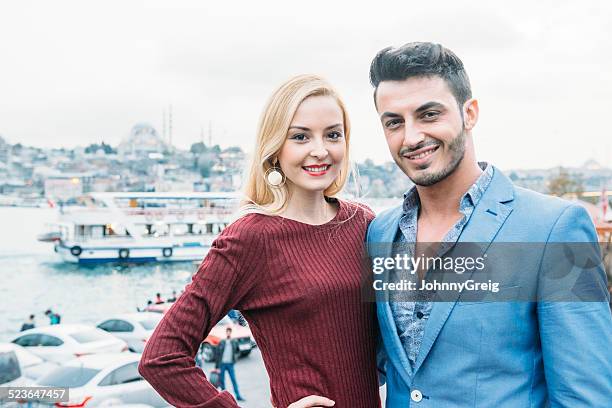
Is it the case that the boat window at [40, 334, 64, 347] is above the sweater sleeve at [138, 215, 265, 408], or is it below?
below

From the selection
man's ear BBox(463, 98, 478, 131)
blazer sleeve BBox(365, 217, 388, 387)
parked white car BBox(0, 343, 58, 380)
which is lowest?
parked white car BBox(0, 343, 58, 380)

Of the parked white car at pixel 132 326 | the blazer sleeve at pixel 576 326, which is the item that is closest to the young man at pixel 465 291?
the blazer sleeve at pixel 576 326

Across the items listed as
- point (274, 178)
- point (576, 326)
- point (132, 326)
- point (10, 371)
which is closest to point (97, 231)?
point (132, 326)

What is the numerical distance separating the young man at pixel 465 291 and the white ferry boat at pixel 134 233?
34.9 meters

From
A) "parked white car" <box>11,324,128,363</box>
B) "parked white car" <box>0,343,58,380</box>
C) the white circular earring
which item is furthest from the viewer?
"parked white car" <box>11,324,128,363</box>

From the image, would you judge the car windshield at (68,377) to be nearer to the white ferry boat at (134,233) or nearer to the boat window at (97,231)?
the white ferry boat at (134,233)

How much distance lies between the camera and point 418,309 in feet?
5.39

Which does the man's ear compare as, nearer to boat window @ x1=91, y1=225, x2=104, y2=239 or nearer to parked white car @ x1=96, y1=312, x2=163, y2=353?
parked white car @ x1=96, y1=312, x2=163, y2=353

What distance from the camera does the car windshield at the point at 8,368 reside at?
354 inches

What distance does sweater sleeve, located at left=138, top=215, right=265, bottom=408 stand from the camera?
5.41ft

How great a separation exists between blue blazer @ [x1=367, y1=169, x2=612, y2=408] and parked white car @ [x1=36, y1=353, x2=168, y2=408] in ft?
22.0

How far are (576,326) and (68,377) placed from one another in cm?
813

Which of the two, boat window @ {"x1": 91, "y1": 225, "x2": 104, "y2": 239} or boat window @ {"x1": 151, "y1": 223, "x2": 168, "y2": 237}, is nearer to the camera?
boat window @ {"x1": 91, "y1": 225, "x2": 104, "y2": 239}

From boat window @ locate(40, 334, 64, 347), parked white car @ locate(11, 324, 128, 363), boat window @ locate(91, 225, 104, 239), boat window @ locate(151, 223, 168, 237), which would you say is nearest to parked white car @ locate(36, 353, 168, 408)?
parked white car @ locate(11, 324, 128, 363)
